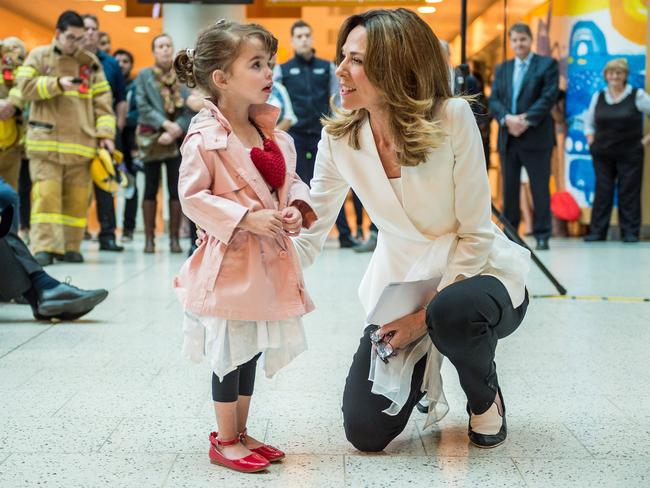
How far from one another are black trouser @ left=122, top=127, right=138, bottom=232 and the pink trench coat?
6911 mm

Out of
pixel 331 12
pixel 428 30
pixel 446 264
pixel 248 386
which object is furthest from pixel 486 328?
pixel 331 12

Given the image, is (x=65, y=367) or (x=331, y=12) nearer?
(x=65, y=367)

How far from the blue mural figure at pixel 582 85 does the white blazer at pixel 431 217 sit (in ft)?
24.9

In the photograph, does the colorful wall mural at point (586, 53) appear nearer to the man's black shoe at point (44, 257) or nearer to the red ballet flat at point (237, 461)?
the man's black shoe at point (44, 257)

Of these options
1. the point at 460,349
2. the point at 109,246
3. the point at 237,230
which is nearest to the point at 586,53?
the point at 109,246

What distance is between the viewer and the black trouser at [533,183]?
8.38 meters

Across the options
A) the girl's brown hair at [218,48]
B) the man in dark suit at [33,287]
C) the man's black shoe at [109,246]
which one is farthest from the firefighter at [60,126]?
the girl's brown hair at [218,48]

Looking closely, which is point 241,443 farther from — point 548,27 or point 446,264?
point 548,27

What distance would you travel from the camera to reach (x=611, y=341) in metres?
4.05

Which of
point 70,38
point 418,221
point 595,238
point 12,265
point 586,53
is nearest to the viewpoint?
point 418,221

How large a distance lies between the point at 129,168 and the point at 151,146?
1333 mm

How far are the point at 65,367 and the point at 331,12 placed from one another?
1166 centimetres

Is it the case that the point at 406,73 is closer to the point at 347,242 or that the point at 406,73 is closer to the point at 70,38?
the point at 70,38

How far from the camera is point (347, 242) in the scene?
334 inches
